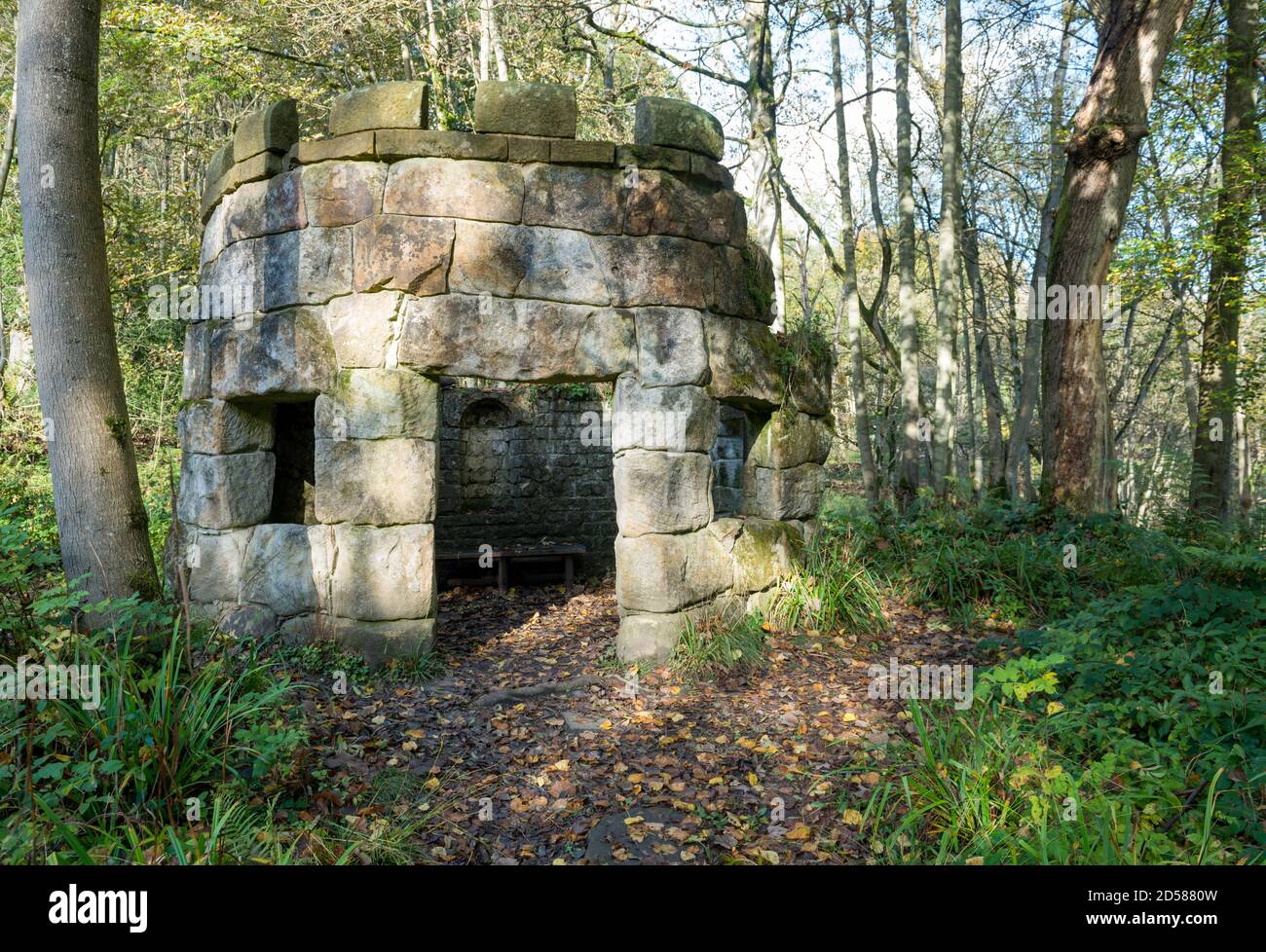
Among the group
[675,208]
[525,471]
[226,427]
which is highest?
[675,208]

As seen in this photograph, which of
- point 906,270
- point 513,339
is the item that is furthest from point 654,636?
point 906,270

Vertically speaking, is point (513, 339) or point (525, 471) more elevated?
point (513, 339)

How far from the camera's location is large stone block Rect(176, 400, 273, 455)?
5406 millimetres

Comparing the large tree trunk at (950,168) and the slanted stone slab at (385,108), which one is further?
the large tree trunk at (950,168)

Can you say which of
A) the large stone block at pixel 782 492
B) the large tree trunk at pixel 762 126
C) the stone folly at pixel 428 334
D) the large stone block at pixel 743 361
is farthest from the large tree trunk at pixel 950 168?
the stone folly at pixel 428 334

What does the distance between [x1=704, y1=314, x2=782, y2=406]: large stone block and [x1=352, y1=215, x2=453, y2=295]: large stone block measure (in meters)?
1.90

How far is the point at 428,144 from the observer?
16.4 ft

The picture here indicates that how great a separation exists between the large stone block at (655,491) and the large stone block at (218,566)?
8.89 ft

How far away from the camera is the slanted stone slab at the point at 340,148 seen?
4984 mm

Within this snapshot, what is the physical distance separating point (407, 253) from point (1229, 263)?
30.3ft

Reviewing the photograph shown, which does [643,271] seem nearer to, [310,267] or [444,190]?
[444,190]

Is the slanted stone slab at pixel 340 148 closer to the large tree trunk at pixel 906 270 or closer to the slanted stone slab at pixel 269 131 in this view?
the slanted stone slab at pixel 269 131

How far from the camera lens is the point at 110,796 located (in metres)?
2.65
